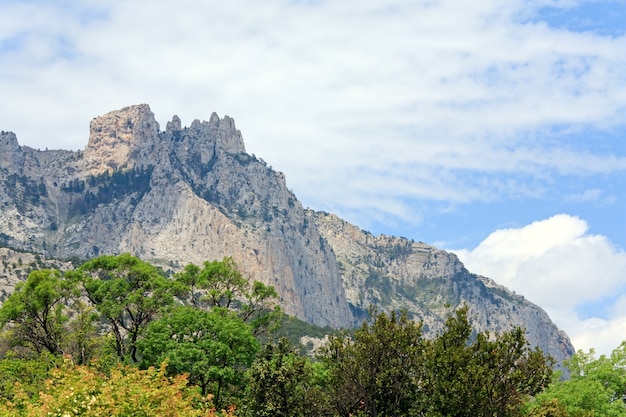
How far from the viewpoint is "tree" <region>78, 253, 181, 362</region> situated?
5616 centimetres

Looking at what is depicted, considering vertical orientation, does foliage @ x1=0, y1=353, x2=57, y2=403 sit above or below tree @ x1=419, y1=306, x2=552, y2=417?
below

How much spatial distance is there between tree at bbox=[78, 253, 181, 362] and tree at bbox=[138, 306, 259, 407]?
2926 mm

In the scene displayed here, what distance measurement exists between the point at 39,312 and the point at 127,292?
7409 mm

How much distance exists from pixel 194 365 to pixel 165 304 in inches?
405

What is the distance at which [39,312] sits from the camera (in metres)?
57.1

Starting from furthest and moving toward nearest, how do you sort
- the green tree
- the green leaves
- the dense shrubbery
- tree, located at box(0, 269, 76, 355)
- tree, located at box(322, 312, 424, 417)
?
1. tree, located at box(0, 269, 76, 355)
2. the green tree
3. tree, located at box(322, 312, 424, 417)
4. the green leaves
5. the dense shrubbery

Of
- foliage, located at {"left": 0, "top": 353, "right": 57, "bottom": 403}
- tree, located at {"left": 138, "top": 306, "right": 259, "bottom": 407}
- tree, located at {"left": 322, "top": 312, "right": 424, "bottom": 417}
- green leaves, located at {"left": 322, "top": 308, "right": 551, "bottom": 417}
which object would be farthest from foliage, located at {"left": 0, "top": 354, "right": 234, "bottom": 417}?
foliage, located at {"left": 0, "top": 353, "right": 57, "bottom": 403}

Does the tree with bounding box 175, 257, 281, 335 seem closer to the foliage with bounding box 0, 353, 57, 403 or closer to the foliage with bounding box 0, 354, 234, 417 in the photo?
the foliage with bounding box 0, 353, 57, 403

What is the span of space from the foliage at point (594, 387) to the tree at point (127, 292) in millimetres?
30942

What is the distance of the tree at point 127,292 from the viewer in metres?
56.2

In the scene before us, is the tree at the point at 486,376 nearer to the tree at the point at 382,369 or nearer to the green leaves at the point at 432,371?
the green leaves at the point at 432,371

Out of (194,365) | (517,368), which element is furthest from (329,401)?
(194,365)

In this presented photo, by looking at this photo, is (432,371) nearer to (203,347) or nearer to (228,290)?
(203,347)

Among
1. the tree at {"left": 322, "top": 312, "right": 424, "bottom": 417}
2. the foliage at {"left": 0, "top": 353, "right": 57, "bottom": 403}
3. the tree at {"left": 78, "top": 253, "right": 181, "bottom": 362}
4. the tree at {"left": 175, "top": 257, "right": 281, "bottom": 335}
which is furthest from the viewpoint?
the tree at {"left": 175, "top": 257, "right": 281, "bottom": 335}
